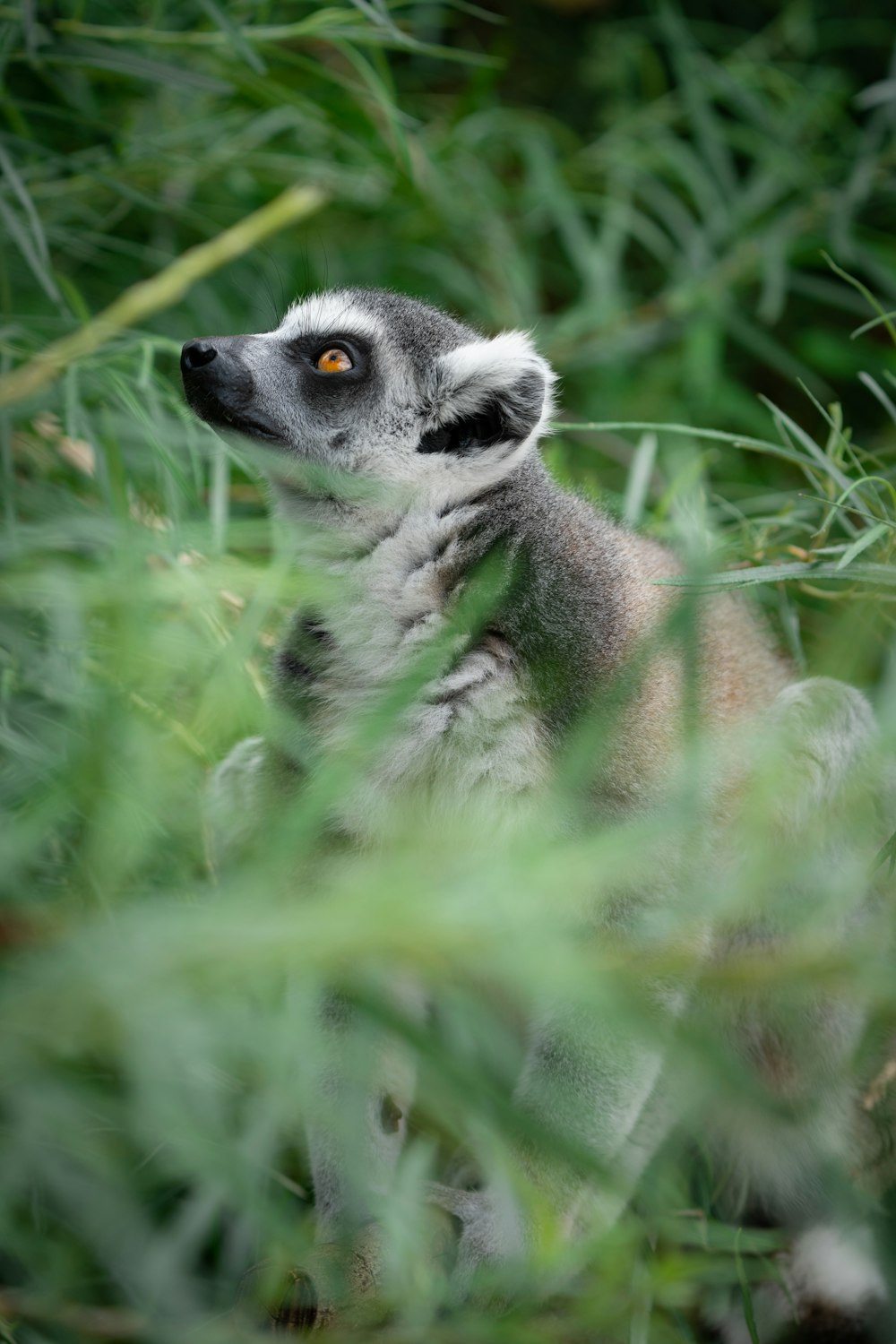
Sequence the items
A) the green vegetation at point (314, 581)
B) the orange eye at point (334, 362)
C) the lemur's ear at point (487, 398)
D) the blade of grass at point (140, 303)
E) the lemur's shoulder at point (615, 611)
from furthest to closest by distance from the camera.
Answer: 1. the orange eye at point (334, 362)
2. the lemur's ear at point (487, 398)
3. the blade of grass at point (140, 303)
4. the lemur's shoulder at point (615, 611)
5. the green vegetation at point (314, 581)

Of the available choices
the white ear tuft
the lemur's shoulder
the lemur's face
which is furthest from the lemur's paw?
the white ear tuft

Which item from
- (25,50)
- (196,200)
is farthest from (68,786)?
(196,200)

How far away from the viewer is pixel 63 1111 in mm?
1079

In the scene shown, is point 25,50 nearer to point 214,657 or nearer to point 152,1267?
point 214,657

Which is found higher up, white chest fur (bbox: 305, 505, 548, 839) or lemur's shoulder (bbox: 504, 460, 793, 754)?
lemur's shoulder (bbox: 504, 460, 793, 754)

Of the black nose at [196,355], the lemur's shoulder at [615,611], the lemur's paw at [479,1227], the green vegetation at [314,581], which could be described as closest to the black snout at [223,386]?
the black nose at [196,355]

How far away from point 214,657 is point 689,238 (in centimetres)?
308

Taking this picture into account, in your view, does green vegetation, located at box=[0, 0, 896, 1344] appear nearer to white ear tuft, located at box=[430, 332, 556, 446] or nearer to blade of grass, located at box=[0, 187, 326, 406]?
blade of grass, located at box=[0, 187, 326, 406]

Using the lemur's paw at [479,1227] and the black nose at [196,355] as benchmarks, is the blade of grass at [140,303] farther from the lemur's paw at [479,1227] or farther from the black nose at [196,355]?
the lemur's paw at [479,1227]

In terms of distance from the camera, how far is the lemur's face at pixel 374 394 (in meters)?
2.34

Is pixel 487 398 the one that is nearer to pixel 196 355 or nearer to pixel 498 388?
pixel 498 388

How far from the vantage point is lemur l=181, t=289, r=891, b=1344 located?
2031 millimetres

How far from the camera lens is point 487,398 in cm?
242

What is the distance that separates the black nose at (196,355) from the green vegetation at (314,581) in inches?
6.4
